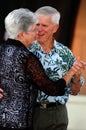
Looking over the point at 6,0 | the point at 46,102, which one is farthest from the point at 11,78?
the point at 6,0

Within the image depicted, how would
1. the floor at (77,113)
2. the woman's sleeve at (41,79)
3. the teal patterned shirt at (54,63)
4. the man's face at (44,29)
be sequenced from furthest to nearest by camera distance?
the floor at (77,113), the man's face at (44,29), the teal patterned shirt at (54,63), the woman's sleeve at (41,79)

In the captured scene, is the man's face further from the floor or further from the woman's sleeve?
the floor

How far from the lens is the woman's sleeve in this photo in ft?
12.7

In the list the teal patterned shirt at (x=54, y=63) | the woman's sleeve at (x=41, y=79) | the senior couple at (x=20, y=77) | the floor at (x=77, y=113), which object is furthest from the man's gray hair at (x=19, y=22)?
the floor at (x=77, y=113)

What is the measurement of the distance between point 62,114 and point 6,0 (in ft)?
7.12

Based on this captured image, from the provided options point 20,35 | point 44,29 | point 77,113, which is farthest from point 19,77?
point 77,113

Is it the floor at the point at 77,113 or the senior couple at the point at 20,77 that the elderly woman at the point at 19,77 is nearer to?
the senior couple at the point at 20,77

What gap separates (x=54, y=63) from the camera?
181 inches

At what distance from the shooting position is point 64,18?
6.54m

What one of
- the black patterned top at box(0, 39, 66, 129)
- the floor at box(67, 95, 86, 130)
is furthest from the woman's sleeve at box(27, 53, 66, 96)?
the floor at box(67, 95, 86, 130)

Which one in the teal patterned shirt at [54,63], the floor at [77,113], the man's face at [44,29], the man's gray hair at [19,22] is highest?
the man's gray hair at [19,22]

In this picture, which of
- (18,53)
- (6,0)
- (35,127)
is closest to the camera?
(18,53)

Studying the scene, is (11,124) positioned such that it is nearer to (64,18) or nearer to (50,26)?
(50,26)

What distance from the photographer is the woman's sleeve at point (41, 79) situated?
3.88m
